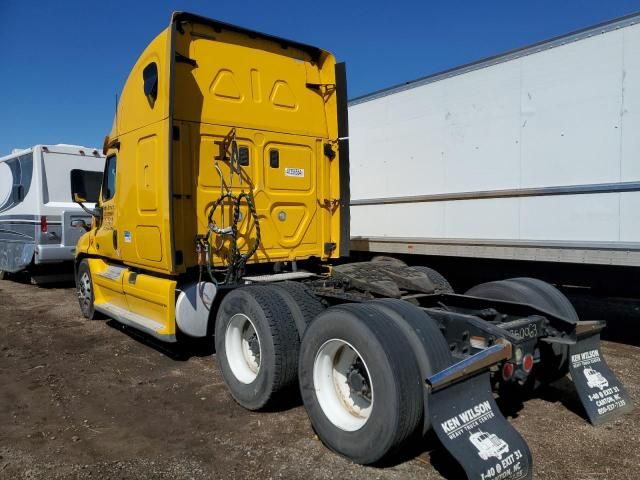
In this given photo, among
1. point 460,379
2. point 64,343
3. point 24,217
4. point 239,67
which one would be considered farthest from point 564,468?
point 24,217

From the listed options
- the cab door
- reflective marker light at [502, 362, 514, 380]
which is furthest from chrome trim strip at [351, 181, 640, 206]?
the cab door

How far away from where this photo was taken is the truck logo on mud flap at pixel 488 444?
2910 mm

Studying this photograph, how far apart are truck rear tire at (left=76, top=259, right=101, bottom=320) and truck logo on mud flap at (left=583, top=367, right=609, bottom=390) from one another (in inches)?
248

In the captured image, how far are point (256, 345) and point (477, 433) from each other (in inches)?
85.2

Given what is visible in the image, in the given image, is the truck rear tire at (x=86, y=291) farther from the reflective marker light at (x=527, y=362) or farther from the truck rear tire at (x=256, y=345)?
the reflective marker light at (x=527, y=362)

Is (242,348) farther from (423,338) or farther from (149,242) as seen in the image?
(423,338)

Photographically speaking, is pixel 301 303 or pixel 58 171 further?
pixel 58 171

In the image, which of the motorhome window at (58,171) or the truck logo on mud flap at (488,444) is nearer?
the truck logo on mud flap at (488,444)

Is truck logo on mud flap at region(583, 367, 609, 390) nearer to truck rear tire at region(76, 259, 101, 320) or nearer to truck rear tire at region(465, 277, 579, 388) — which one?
truck rear tire at region(465, 277, 579, 388)

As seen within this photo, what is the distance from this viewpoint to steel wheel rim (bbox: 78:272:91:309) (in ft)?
25.2

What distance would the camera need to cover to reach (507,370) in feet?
11.1

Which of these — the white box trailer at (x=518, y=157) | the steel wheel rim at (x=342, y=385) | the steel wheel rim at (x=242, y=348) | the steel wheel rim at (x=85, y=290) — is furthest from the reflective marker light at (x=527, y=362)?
the steel wheel rim at (x=85, y=290)

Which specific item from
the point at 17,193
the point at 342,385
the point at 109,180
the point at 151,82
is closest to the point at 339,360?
the point at 342,385

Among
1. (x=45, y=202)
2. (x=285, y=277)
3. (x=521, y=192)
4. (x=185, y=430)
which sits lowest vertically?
(x=185, y=430)
